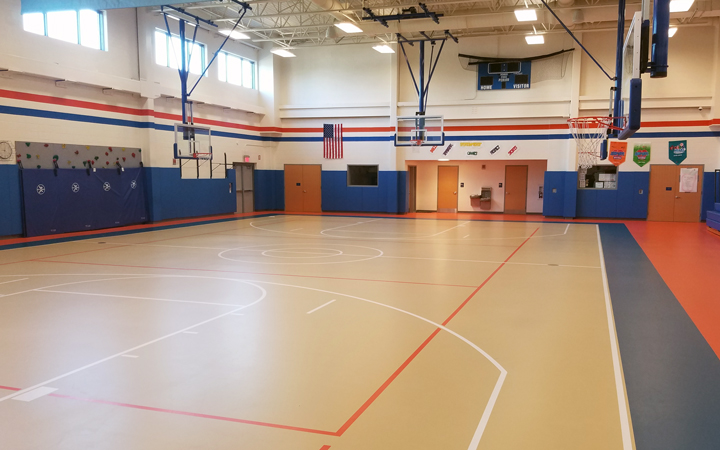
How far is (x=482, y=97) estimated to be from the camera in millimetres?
23406

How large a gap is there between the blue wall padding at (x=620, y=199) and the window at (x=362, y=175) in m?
9.06

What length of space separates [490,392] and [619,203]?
20.3 m

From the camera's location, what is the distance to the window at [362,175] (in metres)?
25.5

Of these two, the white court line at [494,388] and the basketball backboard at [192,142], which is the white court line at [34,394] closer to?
the white court line at [494,388]

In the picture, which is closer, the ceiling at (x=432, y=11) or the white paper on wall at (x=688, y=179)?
the ceiling at (x=432, y=11)

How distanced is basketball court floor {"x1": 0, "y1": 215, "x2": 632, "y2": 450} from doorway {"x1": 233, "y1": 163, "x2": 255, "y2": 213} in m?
13.7

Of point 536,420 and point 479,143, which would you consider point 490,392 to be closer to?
point 536,420

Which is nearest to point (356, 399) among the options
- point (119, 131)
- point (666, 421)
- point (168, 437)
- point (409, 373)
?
point (409, 373)

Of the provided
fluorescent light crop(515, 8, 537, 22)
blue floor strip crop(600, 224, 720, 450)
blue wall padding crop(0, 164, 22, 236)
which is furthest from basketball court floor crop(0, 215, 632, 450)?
fluorescent light crop(515, 8, 537, 22)

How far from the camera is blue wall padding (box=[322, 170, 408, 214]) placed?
81.8 ft

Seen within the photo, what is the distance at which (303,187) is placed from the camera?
26.4 m

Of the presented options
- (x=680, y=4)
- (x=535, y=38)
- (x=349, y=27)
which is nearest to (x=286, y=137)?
(x=349, y=27)

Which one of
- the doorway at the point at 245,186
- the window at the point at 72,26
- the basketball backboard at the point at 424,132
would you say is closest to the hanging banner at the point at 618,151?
the basketball backboard at the point at 424,132

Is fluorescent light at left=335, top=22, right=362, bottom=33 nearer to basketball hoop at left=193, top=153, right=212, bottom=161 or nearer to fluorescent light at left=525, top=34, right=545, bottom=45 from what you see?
fluorescent light at left=525, top=34, right=545, bottom=45
